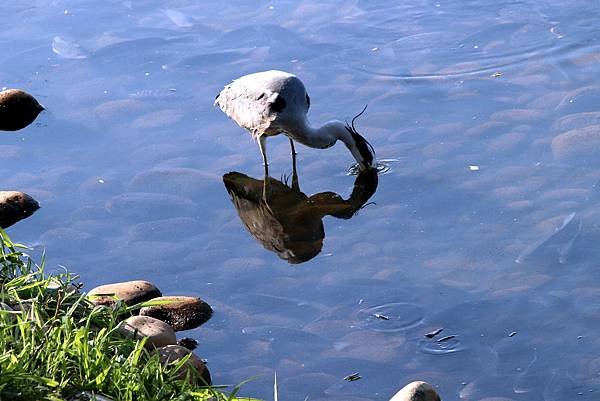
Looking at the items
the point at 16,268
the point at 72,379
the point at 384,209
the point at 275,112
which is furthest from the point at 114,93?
the point at 72,379

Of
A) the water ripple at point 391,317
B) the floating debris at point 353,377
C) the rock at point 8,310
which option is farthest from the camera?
the water ripple at point 391,317

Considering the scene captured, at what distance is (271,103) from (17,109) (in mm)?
2196

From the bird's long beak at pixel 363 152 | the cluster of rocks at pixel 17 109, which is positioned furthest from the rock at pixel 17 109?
the bird's long beak at pixel 363 152

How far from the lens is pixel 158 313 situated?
509 cm

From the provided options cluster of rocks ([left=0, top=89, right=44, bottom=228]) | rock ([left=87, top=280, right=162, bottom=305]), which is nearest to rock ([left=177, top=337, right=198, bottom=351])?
rock ([left=87, top=280, right=162, bottom=305])

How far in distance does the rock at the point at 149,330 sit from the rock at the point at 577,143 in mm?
2902

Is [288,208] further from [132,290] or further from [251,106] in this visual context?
[132,290]

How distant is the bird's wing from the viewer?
6.47 m

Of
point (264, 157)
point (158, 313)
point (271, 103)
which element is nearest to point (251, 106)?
point (271, 103)

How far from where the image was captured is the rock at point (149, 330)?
14.2 ft

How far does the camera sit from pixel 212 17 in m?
9.06

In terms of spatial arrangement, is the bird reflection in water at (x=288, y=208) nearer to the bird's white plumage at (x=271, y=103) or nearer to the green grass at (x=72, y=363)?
the bird's white plumage at (x=271, y=103)

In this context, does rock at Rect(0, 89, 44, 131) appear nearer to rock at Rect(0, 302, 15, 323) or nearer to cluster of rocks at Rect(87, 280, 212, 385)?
cluster of rocks at Rect(87, 280, 212, 385)

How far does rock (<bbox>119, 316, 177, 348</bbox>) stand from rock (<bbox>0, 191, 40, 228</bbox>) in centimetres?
194
